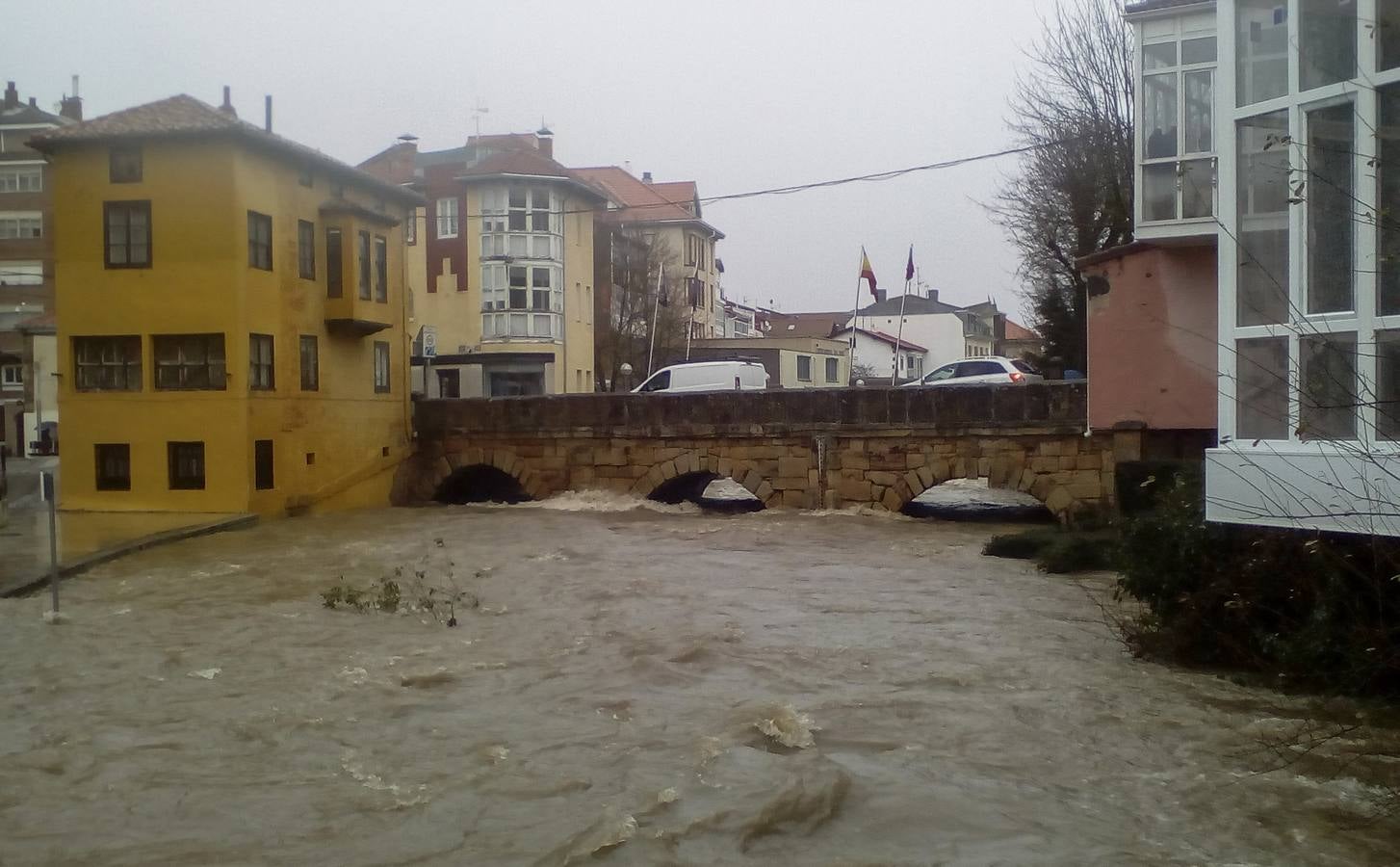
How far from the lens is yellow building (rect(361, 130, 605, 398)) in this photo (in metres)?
41.8

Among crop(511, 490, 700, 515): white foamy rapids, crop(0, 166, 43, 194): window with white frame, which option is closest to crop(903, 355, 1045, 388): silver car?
crop(511, 490, 700, 515): white foamy rapids

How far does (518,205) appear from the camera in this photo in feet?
140

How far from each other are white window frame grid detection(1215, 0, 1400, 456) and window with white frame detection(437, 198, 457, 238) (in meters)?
37.4

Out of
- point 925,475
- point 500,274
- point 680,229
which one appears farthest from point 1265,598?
point 680,229

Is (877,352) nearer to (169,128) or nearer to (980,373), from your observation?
(980,373)

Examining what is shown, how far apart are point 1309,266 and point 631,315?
41.8 m

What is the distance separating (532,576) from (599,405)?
10.9 m

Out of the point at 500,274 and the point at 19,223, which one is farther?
the point at 19,223

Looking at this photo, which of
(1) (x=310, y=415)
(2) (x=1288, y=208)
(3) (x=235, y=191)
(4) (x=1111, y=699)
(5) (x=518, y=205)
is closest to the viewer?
(2) (x=1288, y=208)

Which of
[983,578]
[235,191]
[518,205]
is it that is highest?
[518,205]

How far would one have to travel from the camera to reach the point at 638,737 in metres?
8.41

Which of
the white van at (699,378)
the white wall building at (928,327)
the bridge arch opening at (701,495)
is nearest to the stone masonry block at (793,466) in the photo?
the bridge arch opening at (701,495)

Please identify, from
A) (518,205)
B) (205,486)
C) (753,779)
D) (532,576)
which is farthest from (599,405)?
(753,779)

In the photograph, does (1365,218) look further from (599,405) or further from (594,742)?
(599,405)
